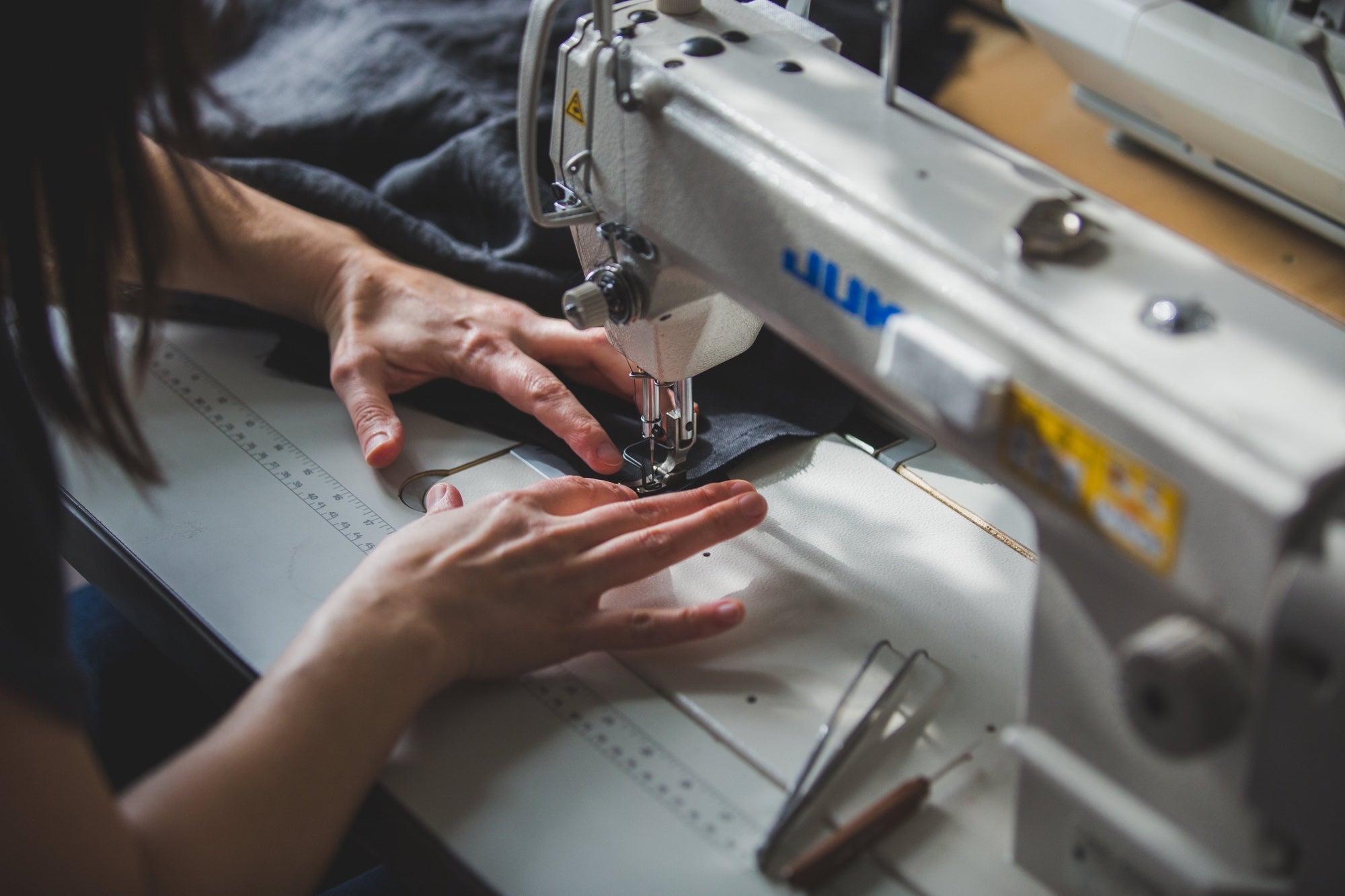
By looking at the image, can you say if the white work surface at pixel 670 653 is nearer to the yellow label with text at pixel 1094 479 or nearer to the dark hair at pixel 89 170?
the dark hair at pixel 89 170

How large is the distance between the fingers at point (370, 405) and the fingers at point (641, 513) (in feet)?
0.99

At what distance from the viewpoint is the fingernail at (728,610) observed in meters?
1.14

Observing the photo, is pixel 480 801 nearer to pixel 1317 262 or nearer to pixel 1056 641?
pixel 1056 641

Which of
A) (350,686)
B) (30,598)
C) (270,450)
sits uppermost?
(30,598)

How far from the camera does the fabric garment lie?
1.48m

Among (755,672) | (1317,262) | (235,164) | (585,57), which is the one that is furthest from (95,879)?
(1317,262)

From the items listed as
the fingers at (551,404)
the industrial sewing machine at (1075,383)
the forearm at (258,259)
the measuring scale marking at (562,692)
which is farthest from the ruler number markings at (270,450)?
the industrial sewing machine at (1075,383)

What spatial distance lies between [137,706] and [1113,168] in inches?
56.7

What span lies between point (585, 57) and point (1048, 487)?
575mm

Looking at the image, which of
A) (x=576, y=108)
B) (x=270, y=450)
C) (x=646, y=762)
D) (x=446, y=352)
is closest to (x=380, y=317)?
(x=446, y=352)

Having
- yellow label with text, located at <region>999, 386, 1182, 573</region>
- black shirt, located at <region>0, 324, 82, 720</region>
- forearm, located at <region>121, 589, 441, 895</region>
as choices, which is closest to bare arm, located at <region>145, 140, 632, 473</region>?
forearm, located at <region>121, 589, 441, 895</region>

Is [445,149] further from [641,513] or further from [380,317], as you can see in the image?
[641,513]

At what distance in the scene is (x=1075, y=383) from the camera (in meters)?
0.79

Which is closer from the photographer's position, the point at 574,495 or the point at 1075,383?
the point at 1075,383
